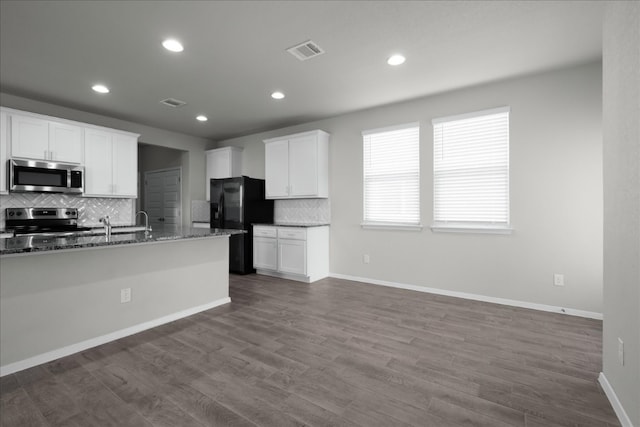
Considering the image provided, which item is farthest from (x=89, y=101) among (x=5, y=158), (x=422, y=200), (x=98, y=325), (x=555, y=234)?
(x=555, y=234)

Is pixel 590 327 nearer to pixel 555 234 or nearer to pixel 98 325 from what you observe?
pixel 555 234

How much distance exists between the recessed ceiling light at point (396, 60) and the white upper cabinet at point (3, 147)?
4656 millimetres

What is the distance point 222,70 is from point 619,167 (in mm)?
3439

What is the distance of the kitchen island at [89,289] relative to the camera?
84.3 inches

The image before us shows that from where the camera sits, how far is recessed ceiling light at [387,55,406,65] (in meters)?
3.05

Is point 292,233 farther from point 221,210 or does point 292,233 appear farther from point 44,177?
point 44,177

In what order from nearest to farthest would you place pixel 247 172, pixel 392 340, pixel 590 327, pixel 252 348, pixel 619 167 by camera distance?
pixel 619 167
pixel 252 348
pixel 392 340
pixel 590 327
pixel 247 172

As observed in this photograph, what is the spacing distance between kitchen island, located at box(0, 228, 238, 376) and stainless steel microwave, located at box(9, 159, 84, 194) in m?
1.86

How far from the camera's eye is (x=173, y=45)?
2.79m

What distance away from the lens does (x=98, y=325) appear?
256cm

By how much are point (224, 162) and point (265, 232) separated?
6.36 ft

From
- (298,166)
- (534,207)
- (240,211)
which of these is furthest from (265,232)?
(534,207)

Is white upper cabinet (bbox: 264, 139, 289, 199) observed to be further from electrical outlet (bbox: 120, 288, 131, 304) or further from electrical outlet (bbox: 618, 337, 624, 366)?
electrical outlet (bbox: 618, 337, 624, 366)

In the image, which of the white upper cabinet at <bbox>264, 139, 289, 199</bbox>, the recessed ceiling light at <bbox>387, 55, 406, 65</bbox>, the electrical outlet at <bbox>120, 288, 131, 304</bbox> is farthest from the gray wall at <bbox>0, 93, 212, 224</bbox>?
the recessed ceiling light at <bbox>387, 55, 406, 65</bbox>
